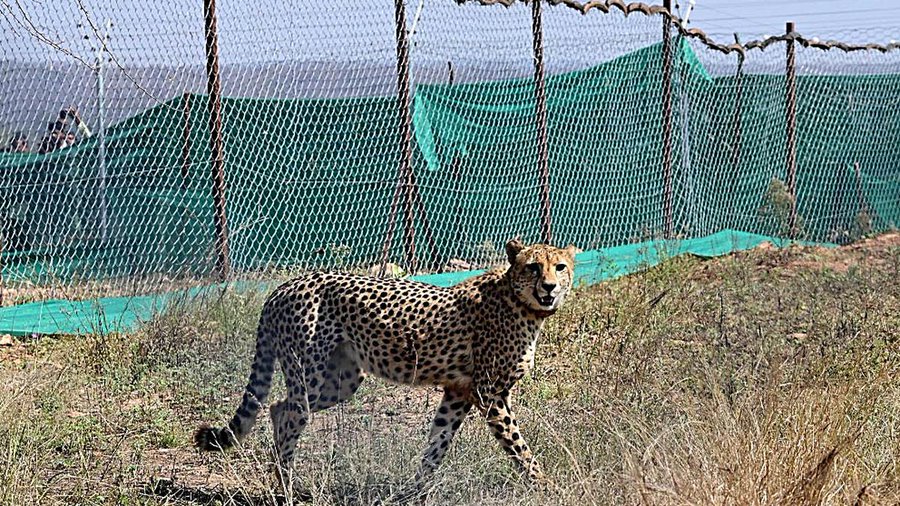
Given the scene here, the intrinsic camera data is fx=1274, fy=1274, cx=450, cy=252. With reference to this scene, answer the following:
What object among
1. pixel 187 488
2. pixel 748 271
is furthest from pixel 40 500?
pixel 748 271

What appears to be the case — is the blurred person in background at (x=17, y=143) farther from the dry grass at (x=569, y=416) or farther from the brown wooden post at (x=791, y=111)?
the brown wooden post at (x=791, y=111)

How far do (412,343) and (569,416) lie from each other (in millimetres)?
693

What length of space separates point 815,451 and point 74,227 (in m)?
5.40

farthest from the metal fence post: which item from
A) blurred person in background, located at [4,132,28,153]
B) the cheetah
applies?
the cheetah

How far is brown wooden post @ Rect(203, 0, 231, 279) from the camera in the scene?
306 inches

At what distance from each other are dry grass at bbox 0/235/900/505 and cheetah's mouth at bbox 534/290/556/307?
1.39 feet

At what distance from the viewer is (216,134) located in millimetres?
7891

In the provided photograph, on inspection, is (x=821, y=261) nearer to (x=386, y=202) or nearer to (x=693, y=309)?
(x=693, y=309)

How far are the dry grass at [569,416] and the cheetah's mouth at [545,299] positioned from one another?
424 mm

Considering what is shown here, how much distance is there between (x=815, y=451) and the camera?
3770mm

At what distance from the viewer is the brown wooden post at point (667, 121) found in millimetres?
11078

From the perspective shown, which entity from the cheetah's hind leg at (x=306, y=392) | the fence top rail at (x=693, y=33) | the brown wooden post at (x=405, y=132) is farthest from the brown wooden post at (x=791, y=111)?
the cheetah's hind leg at (x=306, y=392)

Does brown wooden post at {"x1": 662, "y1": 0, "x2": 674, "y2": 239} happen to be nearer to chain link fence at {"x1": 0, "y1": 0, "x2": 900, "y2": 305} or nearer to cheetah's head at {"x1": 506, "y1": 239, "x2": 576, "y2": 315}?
chain link fence at {"x1": 0, "y1": 0, "x2": 900, "y2": 305}

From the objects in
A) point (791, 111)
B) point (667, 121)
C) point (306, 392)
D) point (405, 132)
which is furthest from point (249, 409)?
point (791, 111)
